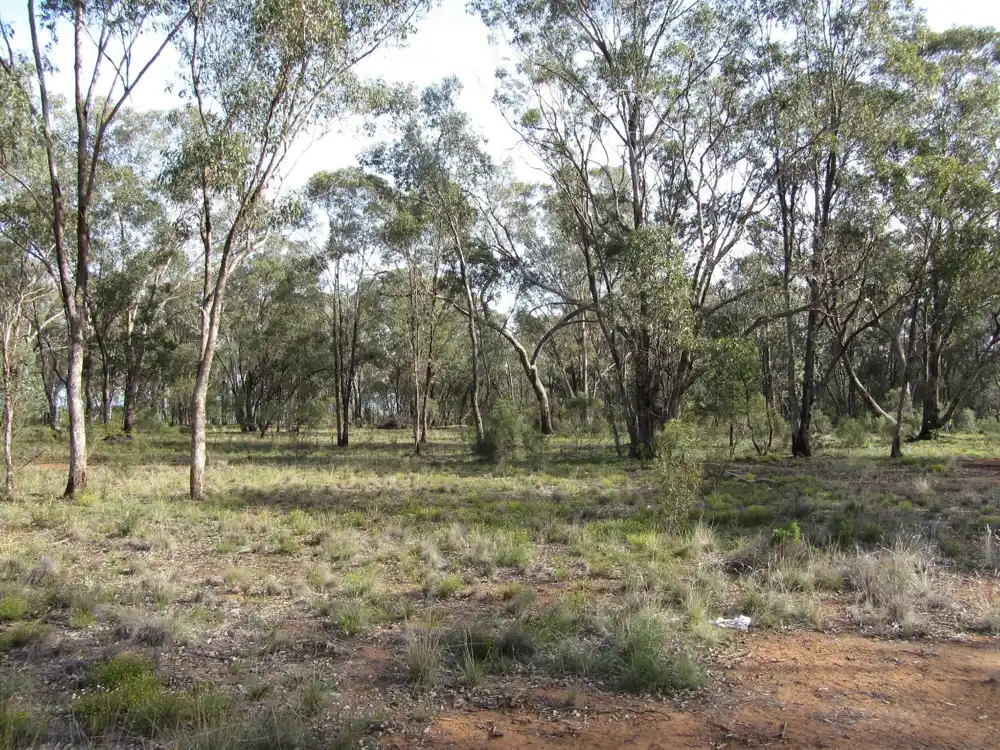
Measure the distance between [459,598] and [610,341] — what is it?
49.4 ft

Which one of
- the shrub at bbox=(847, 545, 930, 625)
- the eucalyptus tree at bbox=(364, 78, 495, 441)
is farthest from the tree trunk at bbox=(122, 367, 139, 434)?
the shrub at bbox=(847, 545, 930, 625)

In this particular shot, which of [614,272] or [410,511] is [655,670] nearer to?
[410,511]

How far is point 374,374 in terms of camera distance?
57.9 meters

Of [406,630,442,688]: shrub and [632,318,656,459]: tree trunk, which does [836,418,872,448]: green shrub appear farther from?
[406,630,442,688]: shrub

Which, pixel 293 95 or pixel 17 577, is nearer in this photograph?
pixel 17 577

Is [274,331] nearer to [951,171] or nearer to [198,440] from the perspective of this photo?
[198,440]

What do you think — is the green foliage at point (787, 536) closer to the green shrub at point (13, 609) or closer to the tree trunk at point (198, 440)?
the green shrub at point (13, 609)

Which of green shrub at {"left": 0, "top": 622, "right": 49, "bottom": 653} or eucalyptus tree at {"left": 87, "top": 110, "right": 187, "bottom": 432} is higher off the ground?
eucalyptus tree at {"left": 87, "top": 110, "right": 187, "bottom": 432}

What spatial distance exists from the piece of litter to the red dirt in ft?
1.74

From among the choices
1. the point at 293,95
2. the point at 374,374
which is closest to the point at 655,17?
the point at 293,95

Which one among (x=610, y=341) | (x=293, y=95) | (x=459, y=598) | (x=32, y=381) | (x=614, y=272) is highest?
(x=293, y=95)

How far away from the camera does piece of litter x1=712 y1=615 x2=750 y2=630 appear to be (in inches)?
220

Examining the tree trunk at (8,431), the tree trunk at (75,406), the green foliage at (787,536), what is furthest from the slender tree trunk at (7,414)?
the green foliage at (787,536)

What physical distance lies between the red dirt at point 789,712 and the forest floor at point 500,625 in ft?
0.06
